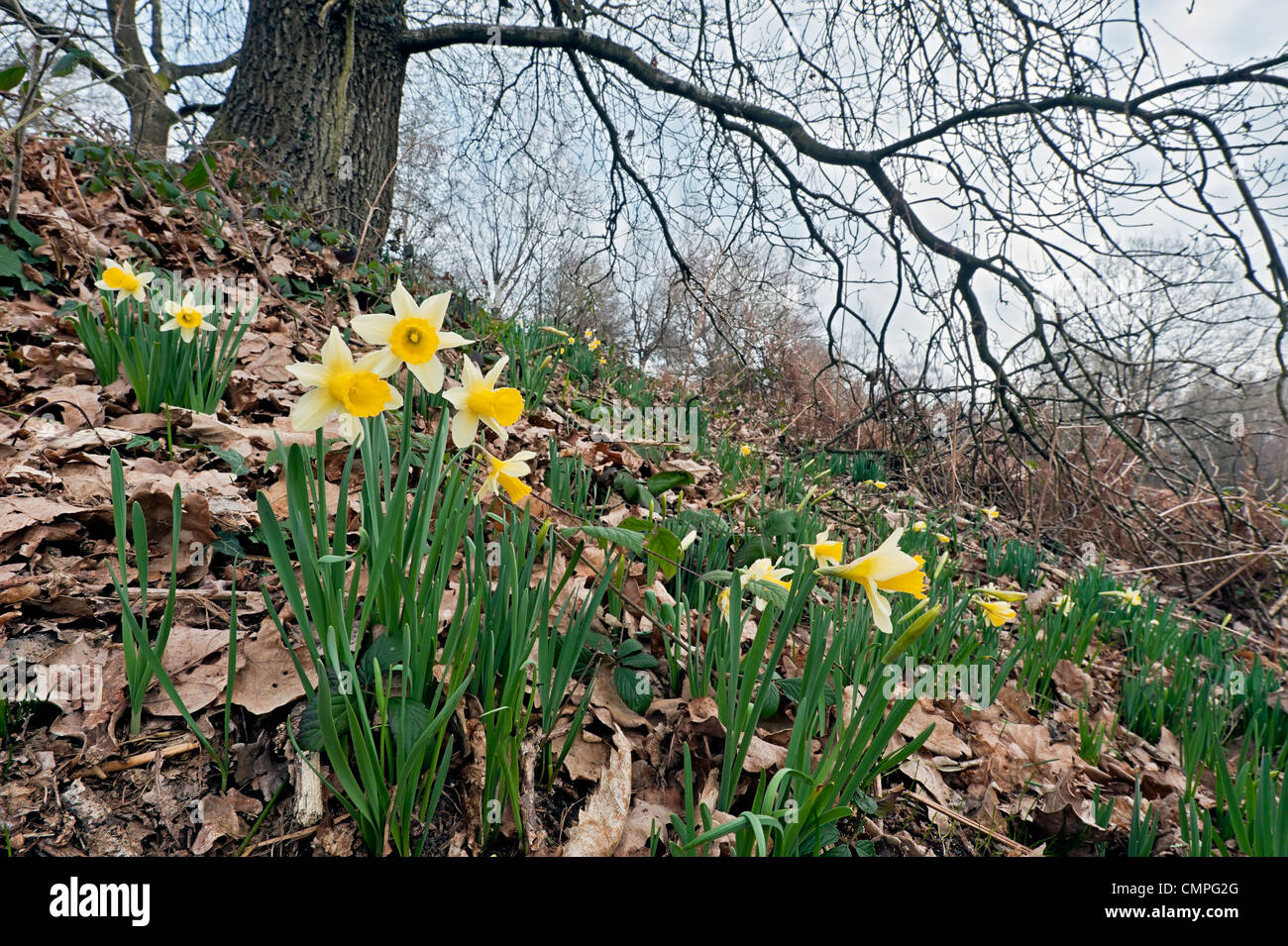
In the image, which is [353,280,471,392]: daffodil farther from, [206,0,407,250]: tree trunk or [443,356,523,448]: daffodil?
[206,0,407,250]: tree trunk

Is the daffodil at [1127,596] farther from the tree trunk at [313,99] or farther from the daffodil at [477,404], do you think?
the tree trunk at [313,99]

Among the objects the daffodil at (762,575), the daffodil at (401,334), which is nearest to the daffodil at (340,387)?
the daffodil at (401,334)

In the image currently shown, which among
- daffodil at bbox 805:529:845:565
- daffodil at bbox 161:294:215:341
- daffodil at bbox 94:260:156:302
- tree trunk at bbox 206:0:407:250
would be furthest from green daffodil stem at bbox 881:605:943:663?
tree trunk at bbox 206:0:407:250

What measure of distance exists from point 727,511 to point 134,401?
2100 millimetres

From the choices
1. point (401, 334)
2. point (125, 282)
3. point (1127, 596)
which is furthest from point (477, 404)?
point (1127, 596)

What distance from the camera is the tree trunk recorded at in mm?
4160

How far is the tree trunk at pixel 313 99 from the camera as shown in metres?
4.16

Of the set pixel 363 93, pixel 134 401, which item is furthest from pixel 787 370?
pixel 134 401

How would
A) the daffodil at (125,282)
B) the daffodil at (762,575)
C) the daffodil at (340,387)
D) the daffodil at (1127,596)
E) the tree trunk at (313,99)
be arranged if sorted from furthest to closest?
the tree trunk at (313,99)
the daffodil at (1127,596)
the daffodil at (125,282)
the daffodil at (762,575)
the daffodil at (340,387)

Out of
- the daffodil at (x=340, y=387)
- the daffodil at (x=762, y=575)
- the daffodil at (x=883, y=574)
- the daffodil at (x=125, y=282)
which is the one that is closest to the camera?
the daffodil at (x=340, y=387)

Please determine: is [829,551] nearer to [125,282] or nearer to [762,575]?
[762,575]

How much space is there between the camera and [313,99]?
13.8 feet

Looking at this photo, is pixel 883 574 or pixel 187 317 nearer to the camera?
pixel 883 574
